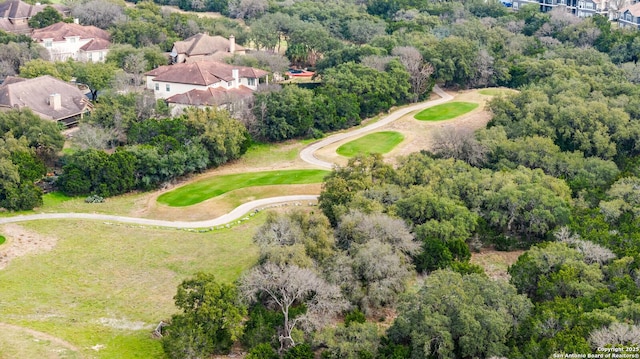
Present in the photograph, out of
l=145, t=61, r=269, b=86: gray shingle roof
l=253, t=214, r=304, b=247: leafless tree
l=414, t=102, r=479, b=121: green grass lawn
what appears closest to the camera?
l=253, t=214, r=304, b=247: leafless tree

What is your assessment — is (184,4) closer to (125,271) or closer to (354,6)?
Result: (354,6)

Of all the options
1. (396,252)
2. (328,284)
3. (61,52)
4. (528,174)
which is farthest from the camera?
(61,52)

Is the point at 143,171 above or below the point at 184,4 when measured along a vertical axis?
below

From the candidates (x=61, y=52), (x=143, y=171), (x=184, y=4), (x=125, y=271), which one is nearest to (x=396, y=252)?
(x=125, y=271)

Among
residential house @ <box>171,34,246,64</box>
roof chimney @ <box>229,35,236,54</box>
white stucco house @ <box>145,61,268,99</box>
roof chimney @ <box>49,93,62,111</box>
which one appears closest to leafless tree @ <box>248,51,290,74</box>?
residential house @ <box>171,34,246,64</box>

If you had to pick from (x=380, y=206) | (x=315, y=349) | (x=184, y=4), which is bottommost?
(x=315, y=349)

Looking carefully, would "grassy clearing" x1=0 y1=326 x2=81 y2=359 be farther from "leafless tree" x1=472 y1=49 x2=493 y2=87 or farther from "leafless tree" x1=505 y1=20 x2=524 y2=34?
"leafless tree" x1=505 y1=20 x2=524 y2=34
